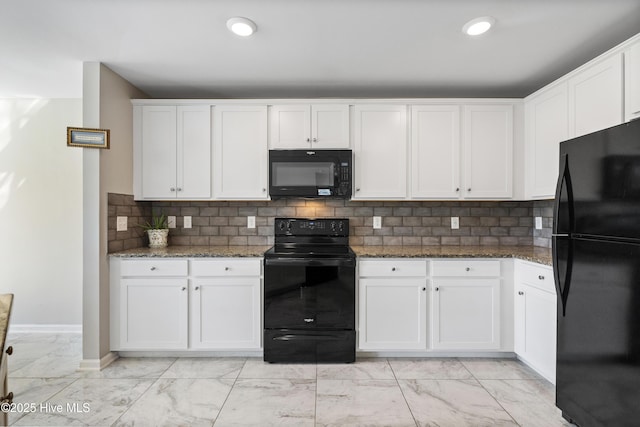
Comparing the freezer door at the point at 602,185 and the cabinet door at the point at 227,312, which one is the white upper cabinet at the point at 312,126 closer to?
the cabinet door at the point at 227,312

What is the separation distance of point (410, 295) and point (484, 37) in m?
1.88

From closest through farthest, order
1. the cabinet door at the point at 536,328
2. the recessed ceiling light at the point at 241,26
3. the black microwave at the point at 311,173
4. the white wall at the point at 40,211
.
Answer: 1. the recessed ceiling light at the point at 241,26
2. the cabinet door at the point at 536,328
3. the black microwave at the point at 311,173
4. the white wall at the point at 40,211

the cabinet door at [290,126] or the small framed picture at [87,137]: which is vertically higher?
the cabinet door at [290,126]

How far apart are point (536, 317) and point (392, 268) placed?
1056mm

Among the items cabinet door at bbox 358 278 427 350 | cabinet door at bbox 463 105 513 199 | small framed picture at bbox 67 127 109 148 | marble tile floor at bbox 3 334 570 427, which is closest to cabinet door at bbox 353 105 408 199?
cabinet door at bbox 463 105 513 199

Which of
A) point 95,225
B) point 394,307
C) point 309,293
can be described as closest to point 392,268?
point 394,307

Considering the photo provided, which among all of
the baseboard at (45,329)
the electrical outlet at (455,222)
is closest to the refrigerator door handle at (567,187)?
the electrical outlet at (455,222)

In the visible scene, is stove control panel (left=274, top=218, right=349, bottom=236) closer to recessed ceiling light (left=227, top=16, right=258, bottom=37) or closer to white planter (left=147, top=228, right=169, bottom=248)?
white planter (left=147, top=228, right=169, bottom=248)

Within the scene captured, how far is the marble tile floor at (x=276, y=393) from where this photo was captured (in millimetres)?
1869

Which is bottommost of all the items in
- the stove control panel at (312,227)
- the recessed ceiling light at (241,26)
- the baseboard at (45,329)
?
the baseboard at (45,329)

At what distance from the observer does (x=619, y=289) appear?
145cm

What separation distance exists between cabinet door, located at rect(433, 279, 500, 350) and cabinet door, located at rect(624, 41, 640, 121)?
4.54ft

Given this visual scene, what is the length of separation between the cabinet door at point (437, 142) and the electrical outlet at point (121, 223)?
8.12 feet

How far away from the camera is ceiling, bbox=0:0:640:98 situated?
1795 millimetres
